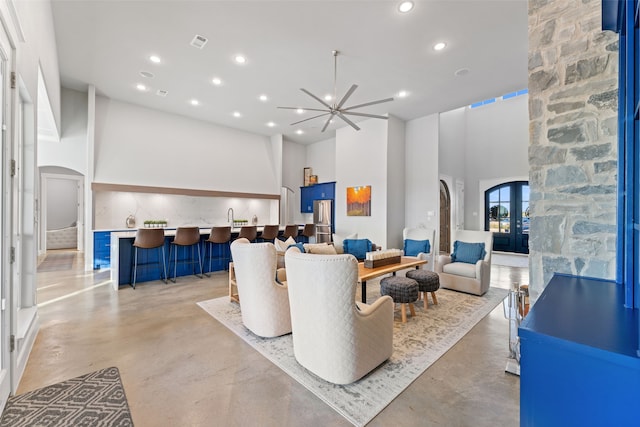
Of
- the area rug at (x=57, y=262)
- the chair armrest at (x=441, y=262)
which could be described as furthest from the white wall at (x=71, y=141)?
the chair armrest at (x=441, y=262)

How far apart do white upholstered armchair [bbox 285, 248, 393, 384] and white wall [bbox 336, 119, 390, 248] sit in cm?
485

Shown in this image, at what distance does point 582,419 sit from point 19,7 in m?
3.88

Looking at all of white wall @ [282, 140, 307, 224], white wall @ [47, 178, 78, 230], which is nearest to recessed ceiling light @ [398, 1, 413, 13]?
white wall @ [282, 140, 307, 224]

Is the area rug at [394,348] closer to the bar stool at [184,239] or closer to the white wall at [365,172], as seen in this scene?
the bar stool at [184,239]

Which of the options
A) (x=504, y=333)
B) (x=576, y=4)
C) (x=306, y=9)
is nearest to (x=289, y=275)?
(x=504, y=333)

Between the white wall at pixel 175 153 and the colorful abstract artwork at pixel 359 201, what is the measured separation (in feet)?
8.96

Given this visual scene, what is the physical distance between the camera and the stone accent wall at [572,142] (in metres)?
1.69

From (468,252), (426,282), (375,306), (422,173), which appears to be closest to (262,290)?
(375,306)

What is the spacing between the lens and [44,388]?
2008mm

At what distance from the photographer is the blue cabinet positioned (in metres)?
5.82

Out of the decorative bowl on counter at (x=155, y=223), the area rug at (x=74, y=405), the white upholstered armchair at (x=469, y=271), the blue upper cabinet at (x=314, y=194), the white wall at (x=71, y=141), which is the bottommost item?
the area rug at (x=74, y=405)

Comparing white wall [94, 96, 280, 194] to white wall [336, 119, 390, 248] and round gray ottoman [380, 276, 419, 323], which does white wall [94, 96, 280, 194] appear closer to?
white wall [336, 119, 390, 248]

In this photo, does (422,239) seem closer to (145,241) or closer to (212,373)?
(212,373)

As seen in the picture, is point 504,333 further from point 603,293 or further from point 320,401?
point 320,401
